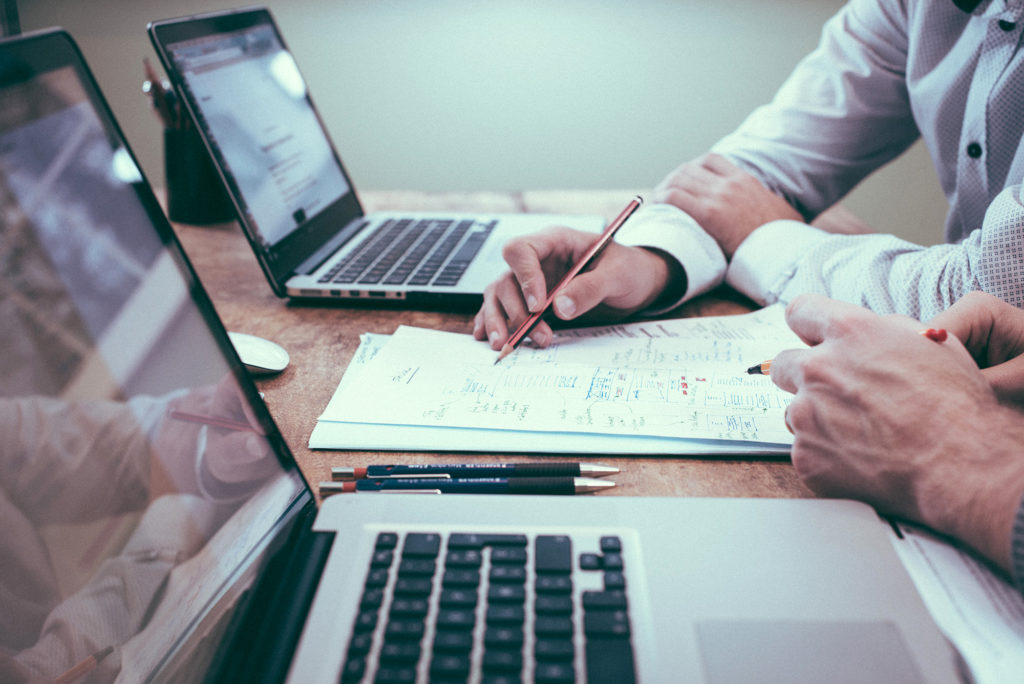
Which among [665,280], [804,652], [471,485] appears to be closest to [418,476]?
[471,485]

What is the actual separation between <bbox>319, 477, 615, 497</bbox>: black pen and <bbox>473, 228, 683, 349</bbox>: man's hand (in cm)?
21

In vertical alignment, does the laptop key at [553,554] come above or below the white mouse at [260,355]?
below

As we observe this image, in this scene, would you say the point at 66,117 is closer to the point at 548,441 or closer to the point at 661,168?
the point at 548,441

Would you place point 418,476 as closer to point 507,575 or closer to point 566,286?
point 507,575

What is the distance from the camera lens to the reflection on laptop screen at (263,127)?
0.72 m

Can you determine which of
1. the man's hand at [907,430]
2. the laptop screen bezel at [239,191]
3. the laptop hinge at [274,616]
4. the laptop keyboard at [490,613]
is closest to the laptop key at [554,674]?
the laptop keyboard at [490,613]

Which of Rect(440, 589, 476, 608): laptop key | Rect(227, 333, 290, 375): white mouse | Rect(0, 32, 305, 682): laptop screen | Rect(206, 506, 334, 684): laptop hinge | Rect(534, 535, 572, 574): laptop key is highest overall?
Rect(0, 32, 305, 682): laptop screen

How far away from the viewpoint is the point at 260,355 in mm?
589

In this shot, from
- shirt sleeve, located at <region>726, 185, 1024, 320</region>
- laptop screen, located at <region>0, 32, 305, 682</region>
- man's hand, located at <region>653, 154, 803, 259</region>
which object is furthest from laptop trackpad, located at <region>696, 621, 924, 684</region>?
man's hand, located at <region>653, 154, 803, 259</region>

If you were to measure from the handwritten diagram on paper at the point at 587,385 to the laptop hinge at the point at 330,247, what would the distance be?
8.4 inches

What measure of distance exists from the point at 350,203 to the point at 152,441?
0.72 meters

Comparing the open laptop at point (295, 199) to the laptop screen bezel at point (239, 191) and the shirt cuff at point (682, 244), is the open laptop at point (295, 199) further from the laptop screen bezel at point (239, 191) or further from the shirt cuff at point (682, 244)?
the shirt cuff at point (682, 244)

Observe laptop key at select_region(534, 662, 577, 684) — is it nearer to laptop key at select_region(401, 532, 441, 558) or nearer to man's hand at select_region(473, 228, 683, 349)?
laptop key at select_region(401, 532, 441, 558)

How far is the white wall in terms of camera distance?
1739mm
